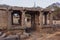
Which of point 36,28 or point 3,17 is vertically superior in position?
point 3,17

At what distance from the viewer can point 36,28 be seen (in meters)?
26.7

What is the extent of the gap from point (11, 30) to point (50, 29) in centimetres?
746

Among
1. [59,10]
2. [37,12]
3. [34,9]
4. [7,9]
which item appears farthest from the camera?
[59,10]

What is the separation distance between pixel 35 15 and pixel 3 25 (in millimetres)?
6892

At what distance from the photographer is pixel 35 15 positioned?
2698 centimetres

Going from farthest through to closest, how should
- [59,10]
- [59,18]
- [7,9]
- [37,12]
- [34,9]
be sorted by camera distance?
[59,10] < [59,18] < [37,12] < [34,9] < [7,9]

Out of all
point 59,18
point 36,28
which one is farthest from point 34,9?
point 59,18

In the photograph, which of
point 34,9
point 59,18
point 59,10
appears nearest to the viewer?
point 34,9

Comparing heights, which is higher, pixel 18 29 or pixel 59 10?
pixel 59 10

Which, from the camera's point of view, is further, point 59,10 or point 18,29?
point 59,10

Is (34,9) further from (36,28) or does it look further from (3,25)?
(3,25)

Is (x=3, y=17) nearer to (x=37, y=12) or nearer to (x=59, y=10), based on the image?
(x=37, y=12)

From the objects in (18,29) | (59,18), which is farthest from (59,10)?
(18,29)

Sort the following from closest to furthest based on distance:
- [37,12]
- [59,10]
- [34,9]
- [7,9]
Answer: [7,9]
[34,9]
[37,12]
[59,10]
